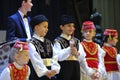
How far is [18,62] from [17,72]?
0.09 meters

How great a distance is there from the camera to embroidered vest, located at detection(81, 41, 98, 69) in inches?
190

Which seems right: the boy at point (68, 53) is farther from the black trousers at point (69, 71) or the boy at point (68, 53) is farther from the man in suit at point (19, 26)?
the man in suit at point (19, 26)

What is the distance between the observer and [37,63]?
400cm

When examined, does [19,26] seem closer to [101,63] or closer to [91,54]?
[91,54]

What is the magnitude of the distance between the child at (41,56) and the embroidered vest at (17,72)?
187 mm

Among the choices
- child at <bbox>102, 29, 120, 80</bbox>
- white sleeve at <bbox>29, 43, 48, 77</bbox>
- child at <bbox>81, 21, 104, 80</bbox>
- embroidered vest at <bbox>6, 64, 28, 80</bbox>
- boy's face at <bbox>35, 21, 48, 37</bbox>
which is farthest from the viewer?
child at <bbox>102, 29, 120, 80</bbox>

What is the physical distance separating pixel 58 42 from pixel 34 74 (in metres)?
0.53

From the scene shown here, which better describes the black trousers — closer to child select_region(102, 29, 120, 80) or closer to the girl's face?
the girl's face

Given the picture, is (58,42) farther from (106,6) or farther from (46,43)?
(106,6)

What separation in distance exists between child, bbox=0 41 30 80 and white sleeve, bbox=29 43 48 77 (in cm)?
19

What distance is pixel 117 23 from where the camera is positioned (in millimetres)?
8031

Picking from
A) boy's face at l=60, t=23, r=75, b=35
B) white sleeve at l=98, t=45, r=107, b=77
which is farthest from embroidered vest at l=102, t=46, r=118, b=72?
boy's face at l=60, t=23, r=75, b=35

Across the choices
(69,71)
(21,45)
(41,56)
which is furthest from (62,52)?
(21,45)

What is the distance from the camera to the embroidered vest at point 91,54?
482cm
